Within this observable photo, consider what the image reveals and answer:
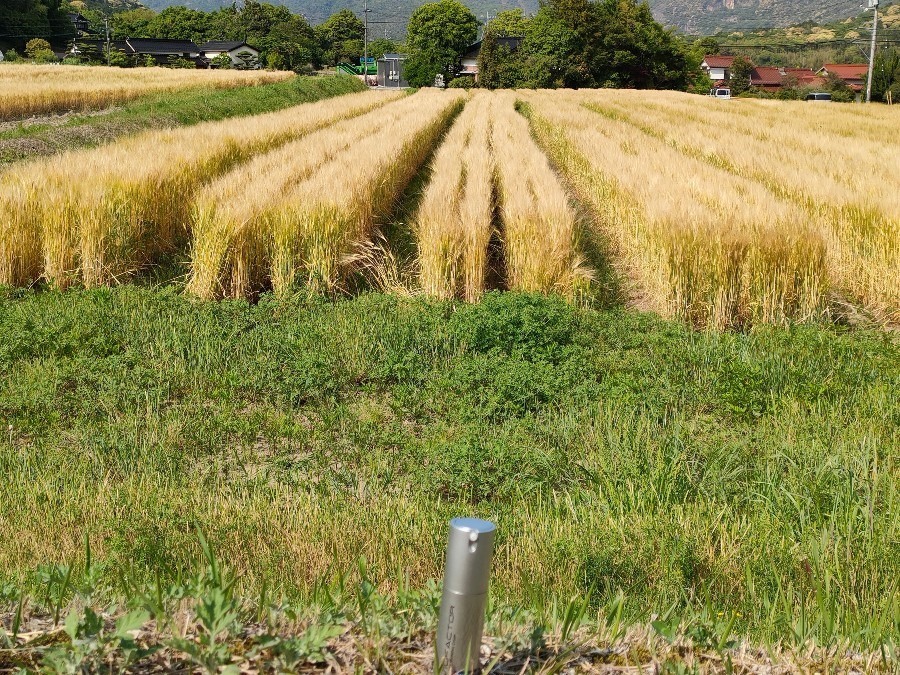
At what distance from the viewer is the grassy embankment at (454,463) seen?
258 cm

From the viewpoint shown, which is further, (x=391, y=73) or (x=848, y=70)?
(x=848, y=70)

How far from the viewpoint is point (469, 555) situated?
1.46m

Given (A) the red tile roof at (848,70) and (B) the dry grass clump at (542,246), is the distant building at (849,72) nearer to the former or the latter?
(A) the red tile roof at (848,70)

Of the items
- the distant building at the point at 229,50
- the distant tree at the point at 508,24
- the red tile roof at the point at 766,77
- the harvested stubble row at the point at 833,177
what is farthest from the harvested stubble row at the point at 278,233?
the red tile roof at the point at 766,77

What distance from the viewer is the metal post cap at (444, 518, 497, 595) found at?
4.75 feet

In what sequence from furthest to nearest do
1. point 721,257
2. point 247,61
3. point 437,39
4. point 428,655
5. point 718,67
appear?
point 718,67 → point 247,61 → point 437,39 → point 721,257 → point 428,655

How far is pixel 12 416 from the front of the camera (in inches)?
186

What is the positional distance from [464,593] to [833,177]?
11000mm

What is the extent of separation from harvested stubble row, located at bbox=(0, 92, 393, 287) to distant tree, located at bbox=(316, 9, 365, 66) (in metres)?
90.8

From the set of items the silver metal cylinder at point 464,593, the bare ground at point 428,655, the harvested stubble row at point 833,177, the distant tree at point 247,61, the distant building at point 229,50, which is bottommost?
the bare ground at point 428,655

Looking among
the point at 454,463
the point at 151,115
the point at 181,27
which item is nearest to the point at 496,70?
the point at 151,115

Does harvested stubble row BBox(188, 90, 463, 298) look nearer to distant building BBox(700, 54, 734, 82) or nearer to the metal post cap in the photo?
the metal post cap

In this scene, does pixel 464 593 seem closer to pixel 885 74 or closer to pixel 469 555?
pixel 469 555

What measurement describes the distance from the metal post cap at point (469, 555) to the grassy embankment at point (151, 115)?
15016 millimetres
